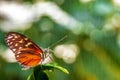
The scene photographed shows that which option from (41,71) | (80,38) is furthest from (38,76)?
(80,38)

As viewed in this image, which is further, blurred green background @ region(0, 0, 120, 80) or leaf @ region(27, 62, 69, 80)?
blurred green background @ region(0, 0, 120, 80)

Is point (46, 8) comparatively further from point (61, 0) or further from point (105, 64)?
point (105, 64)

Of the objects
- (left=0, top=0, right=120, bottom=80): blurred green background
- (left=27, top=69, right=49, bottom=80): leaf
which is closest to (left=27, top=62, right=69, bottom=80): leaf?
(left=27, top=69, right=49, bottom=80): leaf

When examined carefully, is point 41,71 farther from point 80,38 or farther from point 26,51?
point 80,38

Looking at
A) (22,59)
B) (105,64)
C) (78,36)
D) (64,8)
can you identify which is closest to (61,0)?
(64,8)

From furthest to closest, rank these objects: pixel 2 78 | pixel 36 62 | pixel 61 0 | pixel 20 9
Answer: pixel 20 9 < pixel 61 0 < pixel 2 78 < pixel 36 62

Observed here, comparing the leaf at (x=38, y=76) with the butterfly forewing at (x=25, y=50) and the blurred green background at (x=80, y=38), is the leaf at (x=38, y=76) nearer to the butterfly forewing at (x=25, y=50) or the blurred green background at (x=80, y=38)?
the butterfly forewing at (x=25, y=50)

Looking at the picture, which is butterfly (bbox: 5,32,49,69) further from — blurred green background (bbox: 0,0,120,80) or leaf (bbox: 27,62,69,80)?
blurred green background (bbox: 0,0,120,80)

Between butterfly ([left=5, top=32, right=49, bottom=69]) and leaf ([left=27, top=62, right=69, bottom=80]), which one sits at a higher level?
leaf ([left=27, top=62, right=69, bottom=80])
